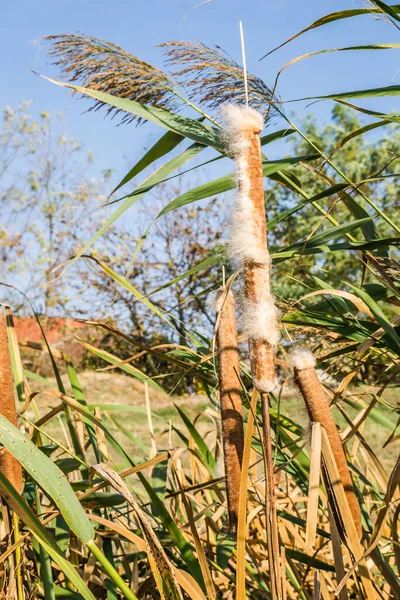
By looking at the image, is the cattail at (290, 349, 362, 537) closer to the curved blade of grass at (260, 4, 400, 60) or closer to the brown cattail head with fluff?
the brown cattail head with fluff

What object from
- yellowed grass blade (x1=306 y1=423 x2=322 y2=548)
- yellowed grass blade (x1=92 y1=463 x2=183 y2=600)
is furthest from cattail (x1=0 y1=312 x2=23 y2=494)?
yellowed grass blade (x1=306 y1=423 x2=322 y2=548)

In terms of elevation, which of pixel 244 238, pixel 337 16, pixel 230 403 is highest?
pixel 337 16

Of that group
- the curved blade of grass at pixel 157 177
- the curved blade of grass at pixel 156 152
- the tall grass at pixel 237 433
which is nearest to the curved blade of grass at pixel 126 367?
the tall grass at pixel 237 433

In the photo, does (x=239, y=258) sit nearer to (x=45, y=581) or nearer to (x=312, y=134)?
(x=45, y=581)

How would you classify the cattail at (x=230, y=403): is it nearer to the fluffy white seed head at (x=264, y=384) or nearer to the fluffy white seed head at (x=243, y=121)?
the fluffy white seed head at (x=264, y=384)

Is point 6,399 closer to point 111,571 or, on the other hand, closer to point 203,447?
point 111,571

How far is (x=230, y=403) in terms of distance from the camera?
863 millimetres

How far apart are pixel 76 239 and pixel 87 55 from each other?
1097 cm

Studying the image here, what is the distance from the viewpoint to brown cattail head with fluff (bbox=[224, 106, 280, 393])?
2.51ft

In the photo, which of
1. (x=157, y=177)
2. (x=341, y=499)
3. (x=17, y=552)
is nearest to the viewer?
(x=341, y=499)

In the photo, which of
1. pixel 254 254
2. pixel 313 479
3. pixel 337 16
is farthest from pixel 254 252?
pixel 337 16

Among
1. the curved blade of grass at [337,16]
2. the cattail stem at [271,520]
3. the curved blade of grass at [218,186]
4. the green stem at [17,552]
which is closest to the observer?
the cattail stem at [271,520]

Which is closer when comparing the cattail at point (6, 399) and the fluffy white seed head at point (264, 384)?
the fluffy white seed head at point (264, 384)

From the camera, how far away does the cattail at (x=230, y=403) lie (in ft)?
2.81
